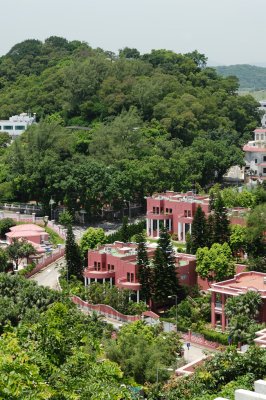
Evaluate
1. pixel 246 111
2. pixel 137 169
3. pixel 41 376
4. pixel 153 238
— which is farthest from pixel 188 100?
pixel 41 376

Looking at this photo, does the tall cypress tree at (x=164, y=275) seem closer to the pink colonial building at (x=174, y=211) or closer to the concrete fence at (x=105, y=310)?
the concrete fence at (x=105, y=310)

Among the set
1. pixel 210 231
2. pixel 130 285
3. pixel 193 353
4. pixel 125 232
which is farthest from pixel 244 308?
pixel 125 232

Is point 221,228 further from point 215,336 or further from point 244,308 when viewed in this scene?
point 215,336

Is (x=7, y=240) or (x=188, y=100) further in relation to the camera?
(x=188, y=100)

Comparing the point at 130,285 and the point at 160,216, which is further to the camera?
the point at 160,216

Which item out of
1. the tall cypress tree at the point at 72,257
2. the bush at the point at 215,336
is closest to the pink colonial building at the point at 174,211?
the tall cypress tree at the point at 72,257

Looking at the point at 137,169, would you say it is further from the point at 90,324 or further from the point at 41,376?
the point at 41,376
